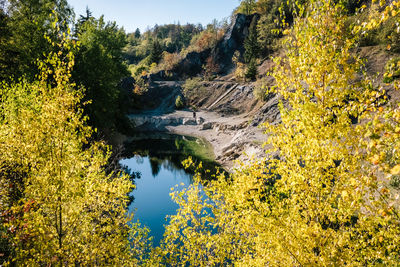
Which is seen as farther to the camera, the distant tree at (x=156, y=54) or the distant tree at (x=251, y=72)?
the distant tree at (x=156, y=54)

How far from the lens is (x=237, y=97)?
160 ft

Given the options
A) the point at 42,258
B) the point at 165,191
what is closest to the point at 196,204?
the point at 42,258

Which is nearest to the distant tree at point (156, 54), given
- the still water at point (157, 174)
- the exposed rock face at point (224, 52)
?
the exposed rock face at point (224, 52)

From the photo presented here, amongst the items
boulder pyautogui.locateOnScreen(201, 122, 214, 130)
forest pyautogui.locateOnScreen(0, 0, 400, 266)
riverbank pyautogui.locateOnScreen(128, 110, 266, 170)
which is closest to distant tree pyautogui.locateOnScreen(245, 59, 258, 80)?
riverbank pyautogui.locateOnScreen(128, 110, 266, 170)

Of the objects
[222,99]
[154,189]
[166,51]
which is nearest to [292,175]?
[154,189]

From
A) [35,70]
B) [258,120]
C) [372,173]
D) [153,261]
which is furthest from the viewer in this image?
[258,120]

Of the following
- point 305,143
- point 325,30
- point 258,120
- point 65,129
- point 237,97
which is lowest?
point 305,143

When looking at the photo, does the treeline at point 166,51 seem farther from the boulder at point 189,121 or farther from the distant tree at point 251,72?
the distant tree at point 251,72

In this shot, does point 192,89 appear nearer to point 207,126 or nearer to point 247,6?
point 207,126

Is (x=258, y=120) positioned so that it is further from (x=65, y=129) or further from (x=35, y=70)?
(x=65, y=129)

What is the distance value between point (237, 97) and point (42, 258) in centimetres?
4589

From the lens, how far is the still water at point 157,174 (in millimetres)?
19772

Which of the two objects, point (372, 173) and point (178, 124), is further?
point (178, 124)

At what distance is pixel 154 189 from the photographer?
25.2 m
